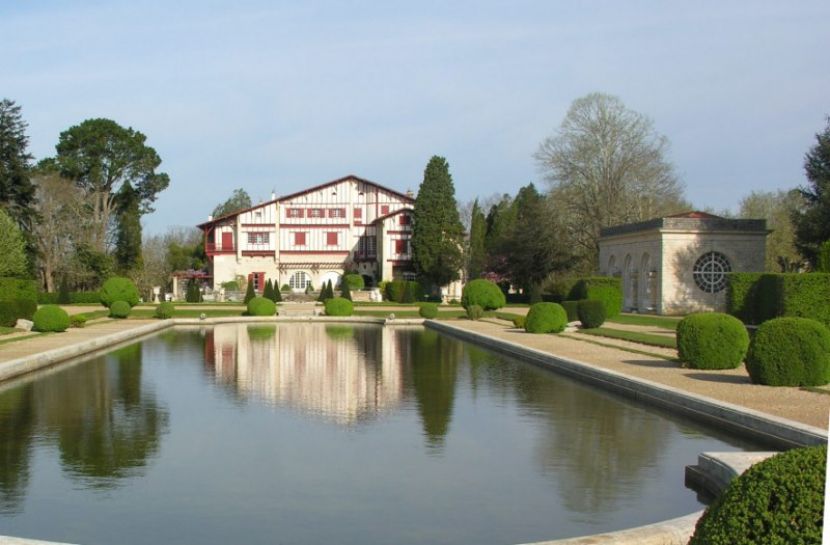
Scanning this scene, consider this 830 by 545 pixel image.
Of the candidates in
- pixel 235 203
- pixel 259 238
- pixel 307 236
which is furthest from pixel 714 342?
pixel 235 203

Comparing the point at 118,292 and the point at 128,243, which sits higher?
the point at 128,243

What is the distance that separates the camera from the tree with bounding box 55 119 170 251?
2542 inches

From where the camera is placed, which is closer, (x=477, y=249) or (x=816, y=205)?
(x=816, y=205)

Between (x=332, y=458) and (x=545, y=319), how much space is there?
20.7m

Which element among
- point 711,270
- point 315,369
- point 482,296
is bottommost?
point 315,369

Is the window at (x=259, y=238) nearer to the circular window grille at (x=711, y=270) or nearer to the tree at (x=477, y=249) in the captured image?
the tree at (x=477, y=249)

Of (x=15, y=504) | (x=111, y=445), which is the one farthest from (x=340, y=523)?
(x=111, y=445)

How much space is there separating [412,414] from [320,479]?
4665 mm

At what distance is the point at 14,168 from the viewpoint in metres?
51.1

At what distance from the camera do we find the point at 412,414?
1470cm

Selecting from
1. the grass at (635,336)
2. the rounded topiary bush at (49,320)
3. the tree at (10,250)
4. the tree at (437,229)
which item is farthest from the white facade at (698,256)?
the tree at (10,250)

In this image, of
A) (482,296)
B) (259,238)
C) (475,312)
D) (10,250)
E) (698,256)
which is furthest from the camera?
(259,238)

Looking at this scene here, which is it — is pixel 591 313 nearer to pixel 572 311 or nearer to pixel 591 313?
pixel 591 313

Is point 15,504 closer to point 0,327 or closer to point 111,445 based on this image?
point 111,445
